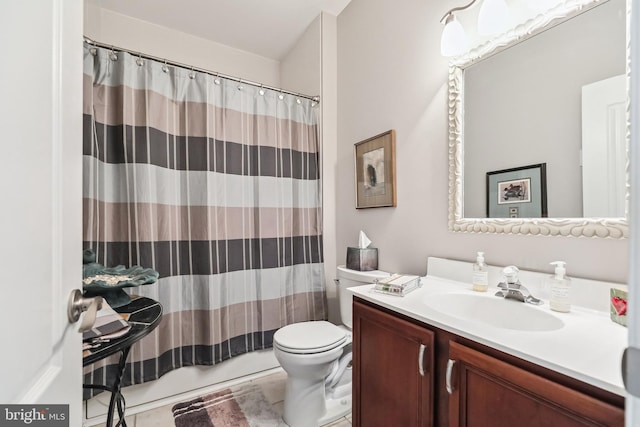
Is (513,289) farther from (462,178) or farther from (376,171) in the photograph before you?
(376,171)

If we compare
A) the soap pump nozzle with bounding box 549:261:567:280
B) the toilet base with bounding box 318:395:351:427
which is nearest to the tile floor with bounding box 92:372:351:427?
the toilet base with bounding box 318:395:351:427

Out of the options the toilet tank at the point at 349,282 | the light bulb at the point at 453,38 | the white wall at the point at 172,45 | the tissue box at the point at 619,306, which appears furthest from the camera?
the white wall at the point at 172,45

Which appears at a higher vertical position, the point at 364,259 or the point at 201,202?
the point at 201,202

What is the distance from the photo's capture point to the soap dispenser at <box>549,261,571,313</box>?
0.88m

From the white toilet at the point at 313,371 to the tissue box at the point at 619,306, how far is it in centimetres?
97

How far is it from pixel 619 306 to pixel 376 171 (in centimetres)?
124

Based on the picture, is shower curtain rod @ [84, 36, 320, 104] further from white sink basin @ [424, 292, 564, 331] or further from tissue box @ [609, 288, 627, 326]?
tissue box @ [609, 288, 627, 326]

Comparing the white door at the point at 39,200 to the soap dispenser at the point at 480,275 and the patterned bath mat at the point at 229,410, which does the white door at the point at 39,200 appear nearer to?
the patterned bath mat at the point at 229,410

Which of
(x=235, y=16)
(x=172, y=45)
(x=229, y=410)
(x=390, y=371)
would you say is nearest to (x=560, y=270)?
(x=390, y=371)

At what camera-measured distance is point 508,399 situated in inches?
26.8

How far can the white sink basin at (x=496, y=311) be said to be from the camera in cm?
90

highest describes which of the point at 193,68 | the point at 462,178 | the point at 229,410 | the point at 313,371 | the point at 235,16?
the point at 235,16

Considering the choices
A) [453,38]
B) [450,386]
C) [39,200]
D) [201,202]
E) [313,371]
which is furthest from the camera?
[201,202]

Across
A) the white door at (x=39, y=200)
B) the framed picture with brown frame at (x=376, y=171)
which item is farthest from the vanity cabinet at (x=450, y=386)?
the white door at (x=39, y=200)
